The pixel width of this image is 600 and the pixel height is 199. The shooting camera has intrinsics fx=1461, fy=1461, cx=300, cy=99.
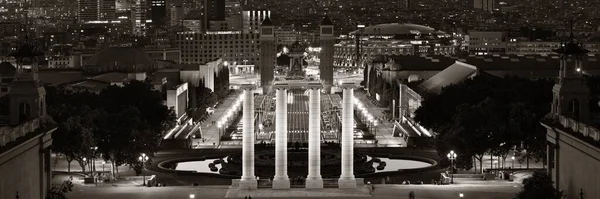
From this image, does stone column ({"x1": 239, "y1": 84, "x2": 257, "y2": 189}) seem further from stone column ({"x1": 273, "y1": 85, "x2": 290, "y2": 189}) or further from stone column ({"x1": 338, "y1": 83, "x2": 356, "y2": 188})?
stone column ({"x1": 338, "y1": 83, "x2": 356, "y2": 188})

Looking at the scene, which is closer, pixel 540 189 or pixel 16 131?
pixel 16 131

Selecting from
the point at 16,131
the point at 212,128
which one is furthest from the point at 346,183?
the point at 212,128

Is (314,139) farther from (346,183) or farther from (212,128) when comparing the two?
(212,128)

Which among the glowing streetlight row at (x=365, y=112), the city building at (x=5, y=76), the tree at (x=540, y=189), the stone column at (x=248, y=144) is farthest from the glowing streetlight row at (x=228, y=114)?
the tree at (x=540, y=189)

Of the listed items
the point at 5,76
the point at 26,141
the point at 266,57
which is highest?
the point at 26,141

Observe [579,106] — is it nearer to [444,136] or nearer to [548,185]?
[548,185]

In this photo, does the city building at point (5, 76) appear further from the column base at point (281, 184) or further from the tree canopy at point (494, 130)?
the column base at point (281, 184)
